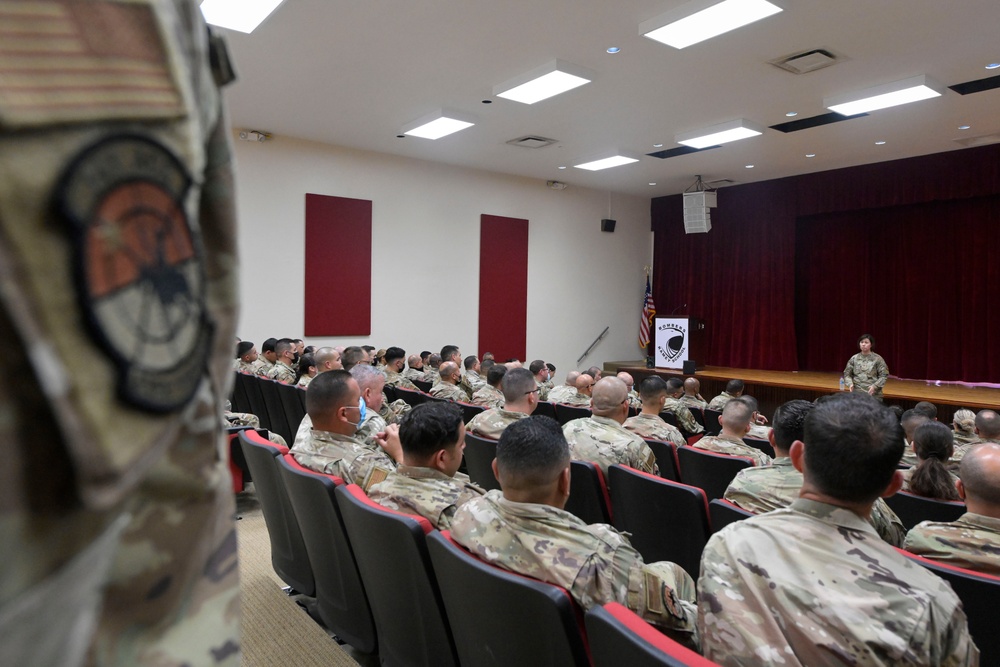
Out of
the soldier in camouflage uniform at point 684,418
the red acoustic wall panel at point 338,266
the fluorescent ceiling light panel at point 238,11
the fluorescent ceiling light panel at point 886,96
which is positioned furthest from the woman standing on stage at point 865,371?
the fluorescent ceiling light panel at point 238,11

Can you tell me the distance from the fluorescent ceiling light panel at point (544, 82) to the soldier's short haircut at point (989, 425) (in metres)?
4.70

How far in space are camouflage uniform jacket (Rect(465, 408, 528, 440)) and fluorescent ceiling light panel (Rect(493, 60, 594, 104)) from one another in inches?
161

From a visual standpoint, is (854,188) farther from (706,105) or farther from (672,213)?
(706,105)

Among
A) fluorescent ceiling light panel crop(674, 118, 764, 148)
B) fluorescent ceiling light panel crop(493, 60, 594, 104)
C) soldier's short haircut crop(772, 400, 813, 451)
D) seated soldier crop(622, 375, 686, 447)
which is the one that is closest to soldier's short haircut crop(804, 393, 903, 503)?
soldier's short haircut crop(772, 400, 813, 451)

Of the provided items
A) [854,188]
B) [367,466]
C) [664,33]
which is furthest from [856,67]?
[367,466]

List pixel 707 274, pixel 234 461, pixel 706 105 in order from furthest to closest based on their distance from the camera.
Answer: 1. pixel 707 274
2. pixel 706 105
3. pixel 234 461

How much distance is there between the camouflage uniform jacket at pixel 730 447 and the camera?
3.54 m

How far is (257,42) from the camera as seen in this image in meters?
6.14

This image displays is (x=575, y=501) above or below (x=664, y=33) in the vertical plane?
below

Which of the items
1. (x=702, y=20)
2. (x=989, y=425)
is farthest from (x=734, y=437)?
(x=702, y=20)

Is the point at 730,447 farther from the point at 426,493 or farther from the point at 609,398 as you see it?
the point at 426,493

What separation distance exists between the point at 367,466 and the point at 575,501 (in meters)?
1.05

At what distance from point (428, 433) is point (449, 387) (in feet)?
12.9

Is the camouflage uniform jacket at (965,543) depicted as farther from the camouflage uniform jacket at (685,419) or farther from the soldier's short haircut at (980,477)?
the camouflage uniform jacket at (685,419)
